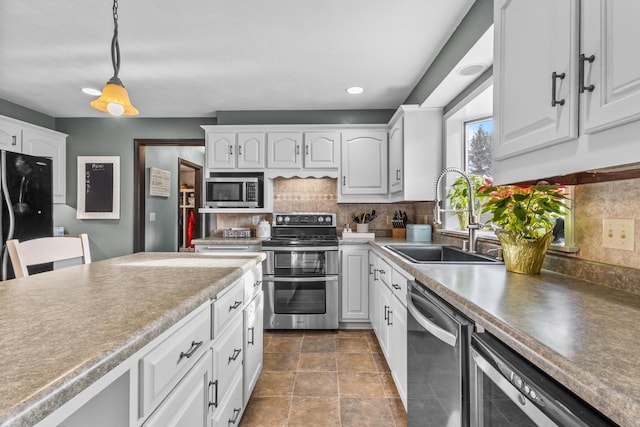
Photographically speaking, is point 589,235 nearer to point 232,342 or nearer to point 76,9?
point 232,342

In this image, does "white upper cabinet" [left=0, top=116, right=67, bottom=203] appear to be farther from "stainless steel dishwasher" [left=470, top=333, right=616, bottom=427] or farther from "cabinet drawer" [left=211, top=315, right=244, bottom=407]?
"stainless steel dishwasher" [left=470, top=333, right=616, bottom=427]

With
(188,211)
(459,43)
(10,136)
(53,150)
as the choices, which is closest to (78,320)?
(459,43)

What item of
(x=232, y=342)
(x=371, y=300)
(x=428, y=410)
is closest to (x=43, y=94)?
(x=232, y=342)

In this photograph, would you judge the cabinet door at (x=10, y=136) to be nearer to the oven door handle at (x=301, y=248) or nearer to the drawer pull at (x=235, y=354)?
the oven door handle at (x=301, y=248)

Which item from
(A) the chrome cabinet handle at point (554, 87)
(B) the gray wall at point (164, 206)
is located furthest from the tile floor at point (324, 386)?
(B) the gray wall at point (164, 206)

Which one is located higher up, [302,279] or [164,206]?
[164,206]

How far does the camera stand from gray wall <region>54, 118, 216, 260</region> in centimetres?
418

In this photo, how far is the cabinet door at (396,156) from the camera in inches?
126

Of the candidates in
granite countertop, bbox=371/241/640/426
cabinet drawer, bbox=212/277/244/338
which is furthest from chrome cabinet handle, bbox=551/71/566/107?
cabinet drawer, bbox=212/277/244/338

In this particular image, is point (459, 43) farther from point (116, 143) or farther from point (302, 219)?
point (116, 143)

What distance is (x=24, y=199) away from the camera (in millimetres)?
3148

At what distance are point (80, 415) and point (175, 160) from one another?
5378 millimetres

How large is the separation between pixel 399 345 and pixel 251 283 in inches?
38.0

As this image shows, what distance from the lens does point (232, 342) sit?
5.15 feet
